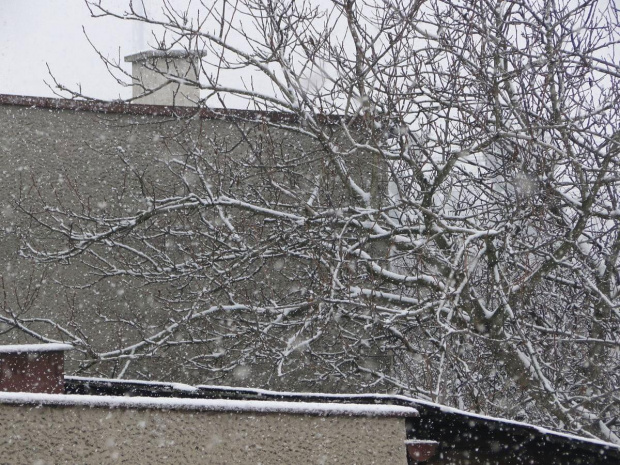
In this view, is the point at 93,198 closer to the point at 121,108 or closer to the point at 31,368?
the point at 121,108

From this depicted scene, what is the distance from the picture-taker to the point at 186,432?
9.00ft

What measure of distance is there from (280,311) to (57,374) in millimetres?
3912

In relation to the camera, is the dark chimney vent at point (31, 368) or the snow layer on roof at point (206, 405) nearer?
the snow layer on roof at point (206, 405)

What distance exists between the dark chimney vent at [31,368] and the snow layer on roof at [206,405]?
4.33ft

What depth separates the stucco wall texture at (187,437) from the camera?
8.53 feet

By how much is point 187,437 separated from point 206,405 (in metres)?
0.13

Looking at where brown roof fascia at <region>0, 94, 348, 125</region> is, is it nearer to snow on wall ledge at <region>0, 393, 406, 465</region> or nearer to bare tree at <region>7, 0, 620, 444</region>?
bare tree at <region>7, 0, 620, 444</region>

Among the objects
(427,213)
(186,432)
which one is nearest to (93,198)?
(427,213)

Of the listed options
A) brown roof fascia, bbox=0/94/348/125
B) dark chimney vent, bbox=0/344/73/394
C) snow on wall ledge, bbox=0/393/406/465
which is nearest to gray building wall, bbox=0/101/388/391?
brown roof fascia, bbox=0/94/348/125

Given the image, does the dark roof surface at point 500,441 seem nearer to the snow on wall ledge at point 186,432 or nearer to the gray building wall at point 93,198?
the snow on wall ledge at point 186,432

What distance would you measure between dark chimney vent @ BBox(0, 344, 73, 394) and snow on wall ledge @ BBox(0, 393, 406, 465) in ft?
4.28

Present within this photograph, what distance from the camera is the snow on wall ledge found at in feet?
8.52

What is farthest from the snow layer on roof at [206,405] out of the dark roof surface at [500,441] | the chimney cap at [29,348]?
the chimney cap at [29,348]

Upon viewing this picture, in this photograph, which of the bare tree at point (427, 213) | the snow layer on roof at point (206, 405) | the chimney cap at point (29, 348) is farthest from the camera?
the bare tree at point (427, 213)
